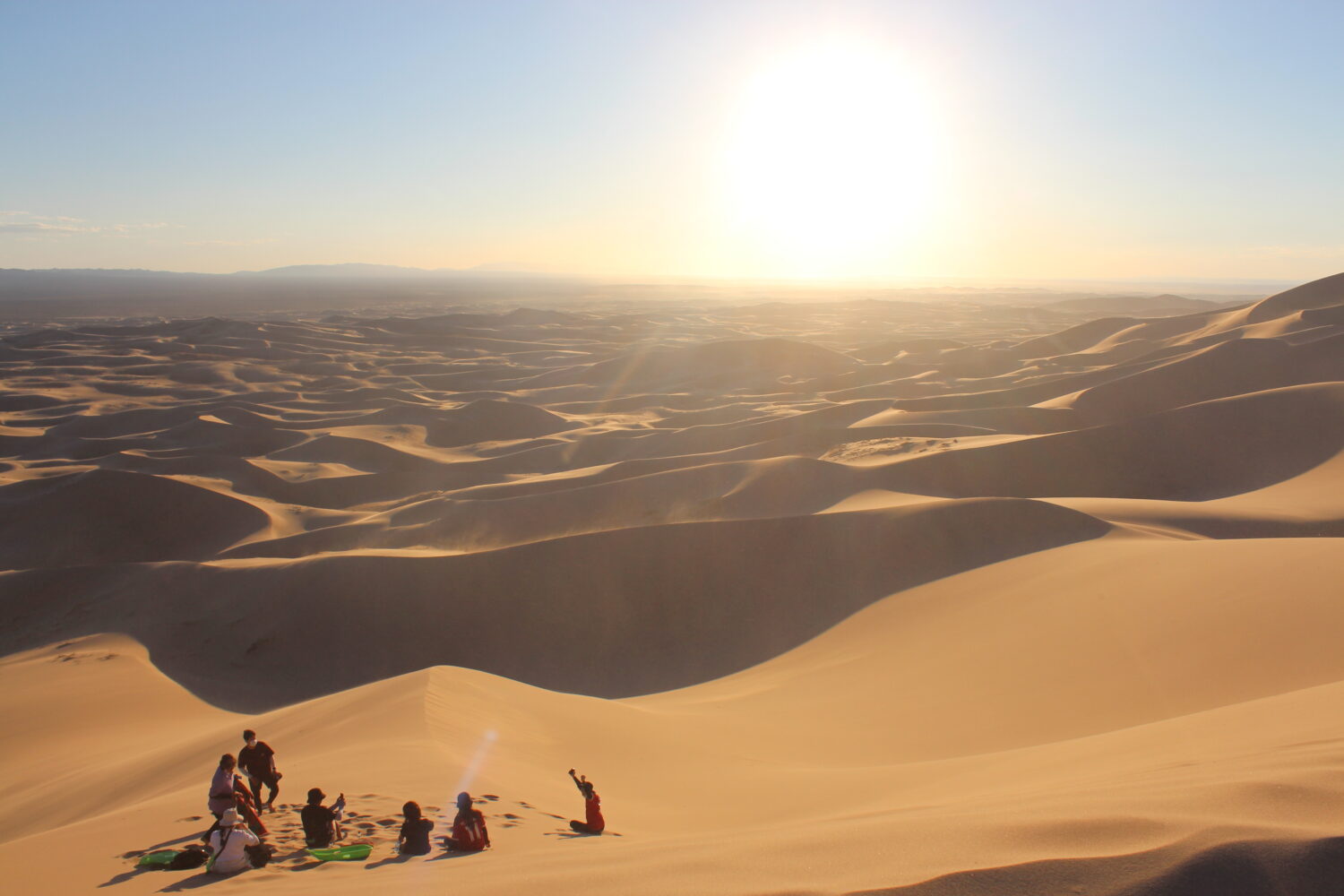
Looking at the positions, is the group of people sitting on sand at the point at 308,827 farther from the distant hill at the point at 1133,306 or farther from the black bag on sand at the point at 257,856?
the distant hill at the point at 1133,306

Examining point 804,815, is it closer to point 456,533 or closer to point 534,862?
point 534,862

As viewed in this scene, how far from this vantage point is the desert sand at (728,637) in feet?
10.9

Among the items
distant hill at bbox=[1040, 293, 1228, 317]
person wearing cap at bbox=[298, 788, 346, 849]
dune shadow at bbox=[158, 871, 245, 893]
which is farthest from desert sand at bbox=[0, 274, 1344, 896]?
distant hill at bbox=[1040, 293, 1228, 317]

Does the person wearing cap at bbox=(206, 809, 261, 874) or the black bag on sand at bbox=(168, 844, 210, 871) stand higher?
the person wearing cap at bbox=(206, 809, 261, 874)

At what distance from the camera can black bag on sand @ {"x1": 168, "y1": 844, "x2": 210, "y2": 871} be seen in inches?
141

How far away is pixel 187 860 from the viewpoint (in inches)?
142

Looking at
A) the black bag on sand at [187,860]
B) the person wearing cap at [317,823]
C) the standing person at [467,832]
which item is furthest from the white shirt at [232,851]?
the standing person at [467,832]

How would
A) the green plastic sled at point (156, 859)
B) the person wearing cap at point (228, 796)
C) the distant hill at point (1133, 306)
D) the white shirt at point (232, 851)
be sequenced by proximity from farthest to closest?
the distant hill at point (1133, 306) → the person wearing cap at point (228, 796) → the green plastic sled at point (156, 859) → the white shirt at point (232, 851)

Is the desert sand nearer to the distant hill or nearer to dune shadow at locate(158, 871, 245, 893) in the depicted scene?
dune shadow at locate(158, 871, 245, 893)

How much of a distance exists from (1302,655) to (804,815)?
13.5ft

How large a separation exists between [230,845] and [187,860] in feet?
0.82

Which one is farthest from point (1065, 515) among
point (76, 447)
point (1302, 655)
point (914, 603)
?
point (76, 447)

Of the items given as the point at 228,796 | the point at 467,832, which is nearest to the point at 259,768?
the point at 228,796

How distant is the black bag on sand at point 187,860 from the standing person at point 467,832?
99 cm
